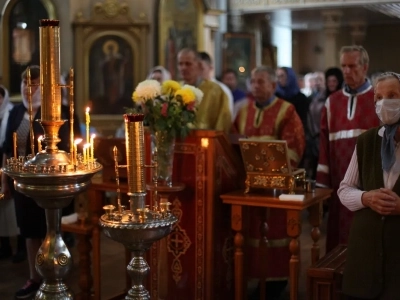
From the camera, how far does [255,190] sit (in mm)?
4062

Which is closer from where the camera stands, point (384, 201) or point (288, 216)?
point (384, 201)

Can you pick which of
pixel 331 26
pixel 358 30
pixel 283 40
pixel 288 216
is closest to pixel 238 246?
pixel 288 216

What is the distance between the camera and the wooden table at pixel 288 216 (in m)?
3.78

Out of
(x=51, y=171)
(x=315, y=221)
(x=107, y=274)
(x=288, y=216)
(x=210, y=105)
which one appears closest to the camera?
(x=51, y=171)

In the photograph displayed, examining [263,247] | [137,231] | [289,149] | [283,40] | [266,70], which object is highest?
[283,40]

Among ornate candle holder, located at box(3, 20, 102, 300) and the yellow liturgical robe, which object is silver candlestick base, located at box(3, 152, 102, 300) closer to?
ornate candle holder, located at box(3, 20, 102, 300)

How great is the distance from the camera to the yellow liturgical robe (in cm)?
510

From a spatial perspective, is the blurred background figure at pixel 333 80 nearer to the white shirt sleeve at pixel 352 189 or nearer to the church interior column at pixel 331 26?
the white shirt sleeve at pixel 352 189

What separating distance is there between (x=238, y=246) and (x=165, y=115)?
2.62 feet

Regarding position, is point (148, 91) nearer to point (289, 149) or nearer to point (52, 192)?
point (289, 149)

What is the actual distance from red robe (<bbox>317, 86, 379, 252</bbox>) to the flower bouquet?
1037 mm

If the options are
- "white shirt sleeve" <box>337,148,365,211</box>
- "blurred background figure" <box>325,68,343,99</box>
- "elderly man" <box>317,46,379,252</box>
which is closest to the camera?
"white shirt sleeve" <box>337,148,365,211</box>

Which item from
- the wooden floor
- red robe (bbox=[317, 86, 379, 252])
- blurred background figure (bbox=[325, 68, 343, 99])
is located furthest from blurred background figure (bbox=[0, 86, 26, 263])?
blurred background figure (bbox=[325, 68, 343, 99])

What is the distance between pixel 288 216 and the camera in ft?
12.5
